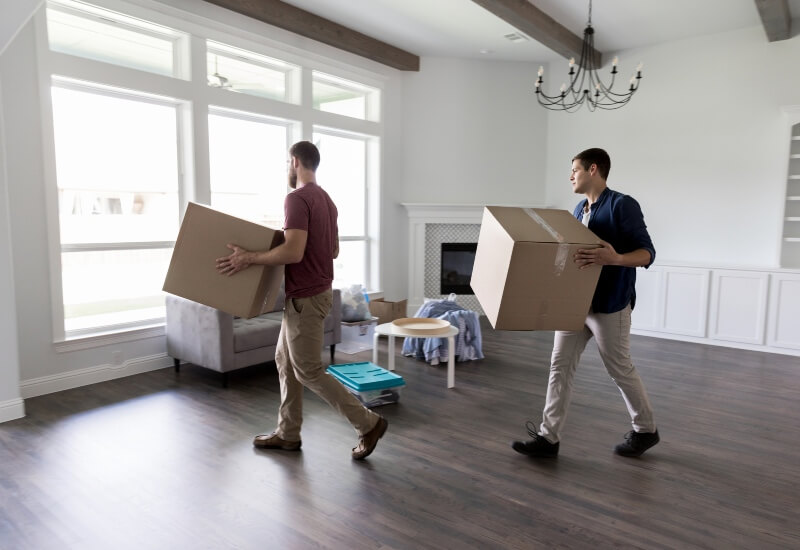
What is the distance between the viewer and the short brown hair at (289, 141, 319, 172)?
8.54ft

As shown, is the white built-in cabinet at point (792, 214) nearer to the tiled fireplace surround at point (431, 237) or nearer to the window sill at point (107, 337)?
the tiled fireplace surround at point (431, 237)

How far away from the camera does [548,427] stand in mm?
2773

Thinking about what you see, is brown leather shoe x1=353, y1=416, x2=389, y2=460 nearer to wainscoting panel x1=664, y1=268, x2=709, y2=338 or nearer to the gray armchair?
the gray armchair

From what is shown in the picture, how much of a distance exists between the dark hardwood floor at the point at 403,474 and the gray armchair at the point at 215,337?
198 millimetres

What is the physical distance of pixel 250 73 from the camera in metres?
5.09

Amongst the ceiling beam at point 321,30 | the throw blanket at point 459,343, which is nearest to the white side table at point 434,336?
the throw blanket at point 459,343

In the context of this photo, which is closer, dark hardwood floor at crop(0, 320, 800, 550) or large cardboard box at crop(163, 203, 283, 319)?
dark hardwood floor at crop(0, 320, 800, 550)

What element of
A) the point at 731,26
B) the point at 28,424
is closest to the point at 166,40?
the point at 28,424

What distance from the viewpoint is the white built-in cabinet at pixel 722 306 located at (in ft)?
16.9

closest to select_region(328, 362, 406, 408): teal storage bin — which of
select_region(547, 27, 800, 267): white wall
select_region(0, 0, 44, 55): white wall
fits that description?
select_region(0, 0, 44, 55): white wall

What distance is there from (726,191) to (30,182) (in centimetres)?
622

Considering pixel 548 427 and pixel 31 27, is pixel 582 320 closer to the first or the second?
pixel 548 427

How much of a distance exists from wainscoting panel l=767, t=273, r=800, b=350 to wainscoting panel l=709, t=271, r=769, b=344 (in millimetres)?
64

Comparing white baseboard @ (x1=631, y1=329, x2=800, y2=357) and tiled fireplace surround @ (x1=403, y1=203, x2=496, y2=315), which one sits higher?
tiled fireplace surround @ (x1=403, y1=203, x2=496, y2=315)
